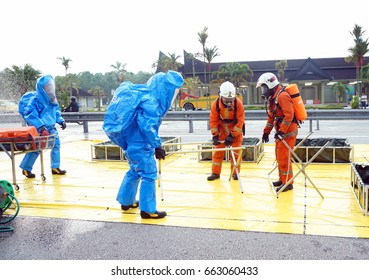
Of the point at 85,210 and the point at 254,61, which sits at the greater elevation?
the point at 254,61

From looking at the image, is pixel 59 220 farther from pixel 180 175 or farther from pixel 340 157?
pixel 340 157

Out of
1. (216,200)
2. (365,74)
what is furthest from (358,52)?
(216,200)

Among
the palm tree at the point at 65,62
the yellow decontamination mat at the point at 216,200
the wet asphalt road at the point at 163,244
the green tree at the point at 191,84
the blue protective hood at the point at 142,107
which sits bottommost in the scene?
the wet asphalt road at the point at 163,244

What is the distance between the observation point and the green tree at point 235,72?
1700 inches

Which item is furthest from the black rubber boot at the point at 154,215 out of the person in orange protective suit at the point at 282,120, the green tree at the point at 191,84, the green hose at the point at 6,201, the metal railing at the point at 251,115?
the green tree at the point at 191,84

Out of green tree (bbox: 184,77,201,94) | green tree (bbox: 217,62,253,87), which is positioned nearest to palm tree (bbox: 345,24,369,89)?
green tree (bbox: 217,62,253,87)

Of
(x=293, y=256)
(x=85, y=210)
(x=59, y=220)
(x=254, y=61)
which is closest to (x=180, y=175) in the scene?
(x=85, y=210)

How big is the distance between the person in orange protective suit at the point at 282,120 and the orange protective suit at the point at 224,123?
656mm

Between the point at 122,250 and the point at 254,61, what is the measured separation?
4633cm

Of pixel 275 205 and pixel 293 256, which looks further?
pixel 275 205

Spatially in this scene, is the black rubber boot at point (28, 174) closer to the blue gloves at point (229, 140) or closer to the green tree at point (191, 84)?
the blue gloves at point (229, 140)

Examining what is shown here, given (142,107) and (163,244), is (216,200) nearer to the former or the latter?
(163,244)
